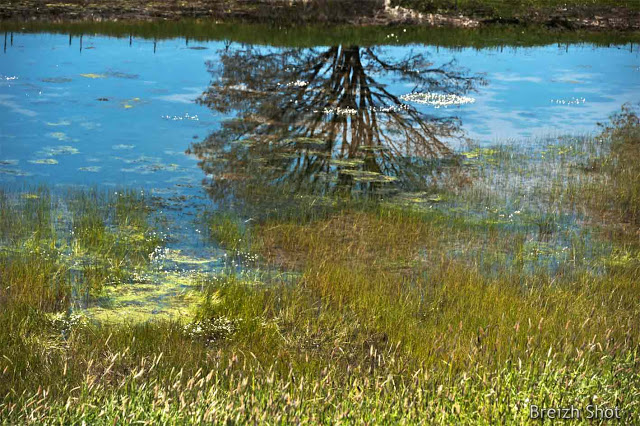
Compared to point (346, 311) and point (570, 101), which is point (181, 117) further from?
point (346, 311)

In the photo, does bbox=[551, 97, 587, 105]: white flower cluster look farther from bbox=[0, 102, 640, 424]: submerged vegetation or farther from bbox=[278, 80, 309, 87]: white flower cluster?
bbox=[0, 102, 640, 424]: submerged vegetation

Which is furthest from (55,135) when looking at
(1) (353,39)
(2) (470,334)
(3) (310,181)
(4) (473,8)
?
(4) (473,8)

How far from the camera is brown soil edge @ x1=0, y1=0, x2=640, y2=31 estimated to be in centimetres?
3150

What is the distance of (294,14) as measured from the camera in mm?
33375

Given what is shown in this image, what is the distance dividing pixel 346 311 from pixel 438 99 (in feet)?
41.4

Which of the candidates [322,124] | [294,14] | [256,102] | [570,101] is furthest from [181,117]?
[294,14]

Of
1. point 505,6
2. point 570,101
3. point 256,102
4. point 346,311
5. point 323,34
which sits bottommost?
point 346,311

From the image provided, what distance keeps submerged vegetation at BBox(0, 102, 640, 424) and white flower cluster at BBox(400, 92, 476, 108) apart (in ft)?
20.6

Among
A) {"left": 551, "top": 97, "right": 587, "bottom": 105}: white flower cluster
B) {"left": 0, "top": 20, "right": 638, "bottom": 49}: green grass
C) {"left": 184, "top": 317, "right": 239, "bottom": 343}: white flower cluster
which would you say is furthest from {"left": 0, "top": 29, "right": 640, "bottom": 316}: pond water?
{"left": 0, "top": 20, "right": 638, "bottom": 49}: green grass

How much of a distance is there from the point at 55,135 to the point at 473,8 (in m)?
26.1

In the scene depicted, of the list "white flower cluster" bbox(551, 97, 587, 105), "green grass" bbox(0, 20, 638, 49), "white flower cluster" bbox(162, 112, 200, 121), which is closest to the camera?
"white flower cluster" bbox(162, 112, 200, 121)

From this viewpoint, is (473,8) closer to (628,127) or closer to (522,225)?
(628,127)

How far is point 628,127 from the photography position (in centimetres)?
1689

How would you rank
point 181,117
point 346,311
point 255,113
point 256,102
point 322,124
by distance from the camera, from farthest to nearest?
point 256,102 < point 255,113 < point 181,117 < point 322,124 < point 346,311
